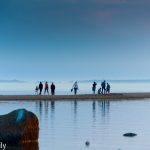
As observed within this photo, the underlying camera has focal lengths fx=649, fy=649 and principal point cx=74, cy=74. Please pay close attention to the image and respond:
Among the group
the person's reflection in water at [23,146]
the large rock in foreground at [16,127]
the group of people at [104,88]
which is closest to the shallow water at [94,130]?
the person's reflection in water at [23,146]

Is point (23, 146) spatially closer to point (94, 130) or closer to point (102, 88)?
point (94, 130)

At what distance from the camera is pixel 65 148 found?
93.4ft

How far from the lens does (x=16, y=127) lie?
1126 inches

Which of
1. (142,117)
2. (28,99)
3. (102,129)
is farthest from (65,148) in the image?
(28,99)

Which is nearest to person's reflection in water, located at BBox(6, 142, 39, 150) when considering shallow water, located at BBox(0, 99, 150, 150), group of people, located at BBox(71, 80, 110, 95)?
shallow water, located at BBox(0, 99, 150, 150)

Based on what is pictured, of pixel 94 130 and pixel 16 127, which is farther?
pixel 94 130

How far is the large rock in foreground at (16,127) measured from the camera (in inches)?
1127

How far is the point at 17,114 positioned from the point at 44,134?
16.8 feet

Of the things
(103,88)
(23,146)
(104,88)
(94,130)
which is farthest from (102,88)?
(23,146)

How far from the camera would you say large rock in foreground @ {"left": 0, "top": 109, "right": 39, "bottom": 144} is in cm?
2862

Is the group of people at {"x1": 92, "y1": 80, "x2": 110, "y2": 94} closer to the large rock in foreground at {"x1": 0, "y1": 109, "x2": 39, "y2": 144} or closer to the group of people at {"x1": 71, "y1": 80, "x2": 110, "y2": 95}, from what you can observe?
the group of people at {"x1": 71, "y1": 80, "x2": 110, "y2": 95}

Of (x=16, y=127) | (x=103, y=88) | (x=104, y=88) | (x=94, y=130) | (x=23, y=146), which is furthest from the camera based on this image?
(x=103, y=88)

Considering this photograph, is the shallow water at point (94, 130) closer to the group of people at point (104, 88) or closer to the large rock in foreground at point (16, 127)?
the large rock in foreground at point (16, 127)

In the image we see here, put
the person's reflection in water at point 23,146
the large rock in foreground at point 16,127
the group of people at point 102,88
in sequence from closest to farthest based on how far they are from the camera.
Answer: the person's reflection in water at point 23,146, the large rock in foreground at point 16,127, the group of people at point 102,88
